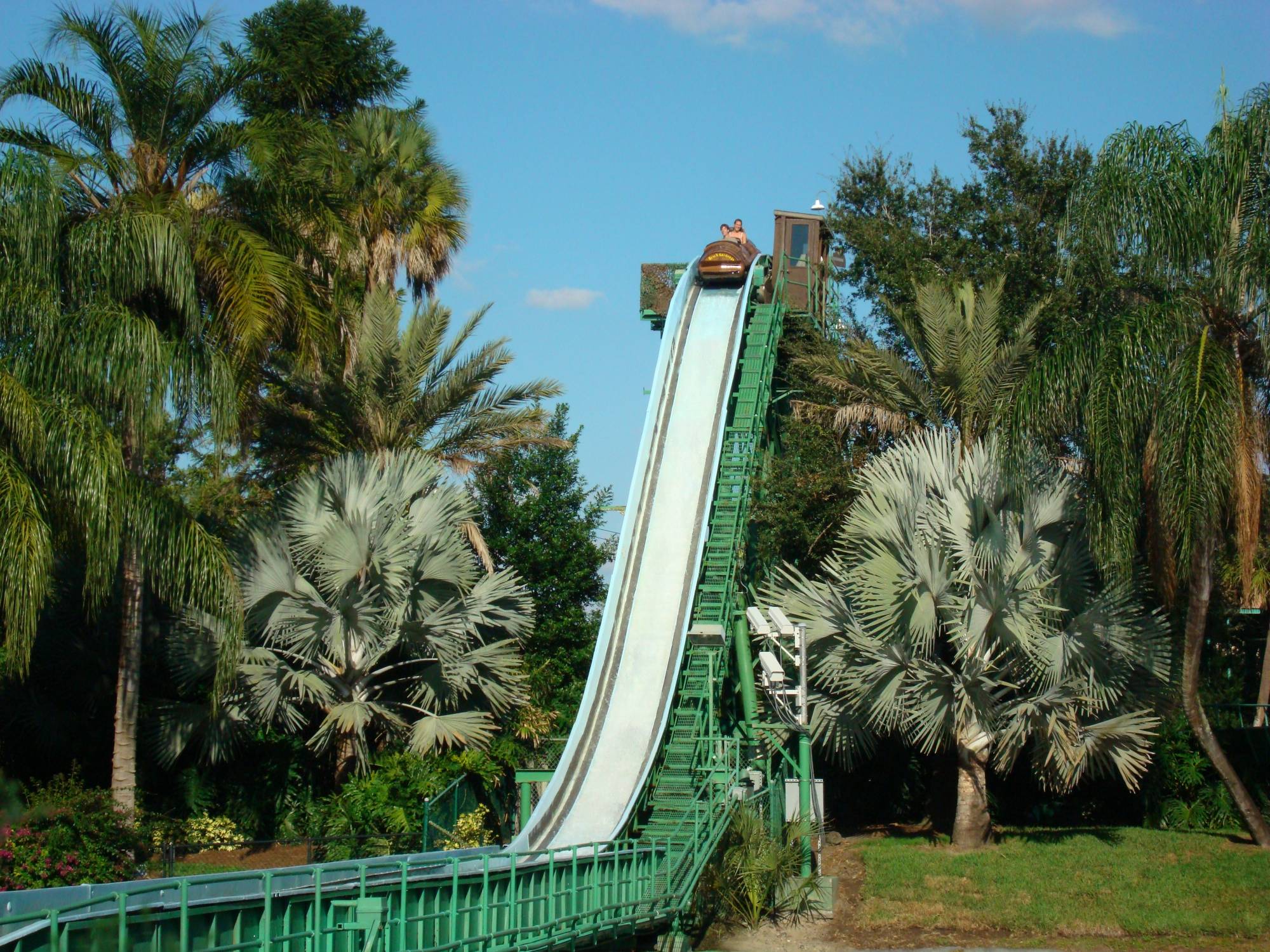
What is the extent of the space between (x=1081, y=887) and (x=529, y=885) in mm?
7504

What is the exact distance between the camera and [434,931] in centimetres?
1138

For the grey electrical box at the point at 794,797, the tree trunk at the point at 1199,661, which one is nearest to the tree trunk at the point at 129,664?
the grey electrical box at the point at 794,797

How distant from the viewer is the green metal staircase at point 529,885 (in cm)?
882

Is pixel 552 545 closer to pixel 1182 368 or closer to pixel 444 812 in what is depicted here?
→ pixel 444 812

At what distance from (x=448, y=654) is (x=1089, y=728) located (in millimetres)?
9338

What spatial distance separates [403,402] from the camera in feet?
76.8

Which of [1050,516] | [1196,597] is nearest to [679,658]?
[1050,516]

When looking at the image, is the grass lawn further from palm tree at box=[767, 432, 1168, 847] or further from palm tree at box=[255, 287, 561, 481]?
palm tree at box=[255, 287, 561, 481]

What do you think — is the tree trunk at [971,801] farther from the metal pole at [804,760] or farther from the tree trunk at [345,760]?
the tree trunk at [345,760]

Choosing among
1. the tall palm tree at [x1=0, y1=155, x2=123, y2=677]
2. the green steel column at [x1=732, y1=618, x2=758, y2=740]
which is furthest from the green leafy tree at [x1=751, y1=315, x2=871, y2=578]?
the tall palm tree at [x1=0, y1=155, x2=123, y2=677]

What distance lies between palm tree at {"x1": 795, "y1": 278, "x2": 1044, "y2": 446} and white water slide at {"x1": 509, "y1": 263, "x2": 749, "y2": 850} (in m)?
2.66

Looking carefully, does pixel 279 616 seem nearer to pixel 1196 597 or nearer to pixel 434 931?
pixel 434 931

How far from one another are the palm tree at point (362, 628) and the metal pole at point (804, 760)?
203 inches

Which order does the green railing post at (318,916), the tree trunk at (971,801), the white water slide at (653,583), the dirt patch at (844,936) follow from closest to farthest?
the green railing post at (318,916), the dirt patch at (844,936), the white water slide at (653,583), the tree trunk at (971,801)
